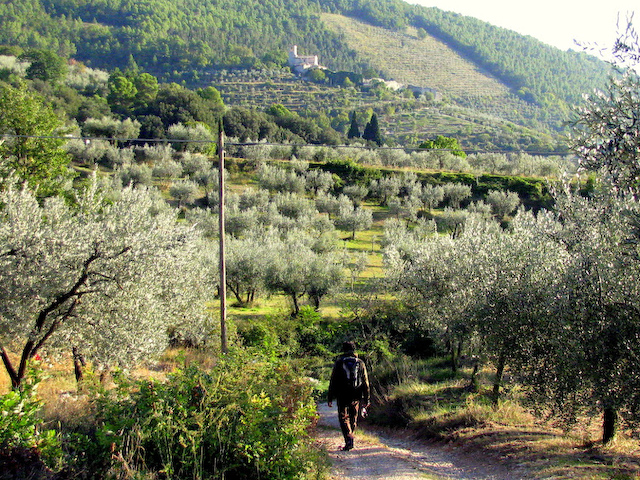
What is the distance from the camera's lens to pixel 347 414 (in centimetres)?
882

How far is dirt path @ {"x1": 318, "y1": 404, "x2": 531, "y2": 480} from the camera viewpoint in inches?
308

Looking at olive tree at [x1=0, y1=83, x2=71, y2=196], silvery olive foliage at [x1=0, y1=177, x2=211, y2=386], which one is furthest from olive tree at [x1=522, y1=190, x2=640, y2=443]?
olive tree at [x1=0, y1=83, x2=71, y2=196]

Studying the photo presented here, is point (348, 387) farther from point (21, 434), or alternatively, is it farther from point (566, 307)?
point (21, 434)

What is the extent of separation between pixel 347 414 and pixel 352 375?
0.74 m

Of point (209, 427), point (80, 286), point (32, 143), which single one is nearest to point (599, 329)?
point (209, 427)

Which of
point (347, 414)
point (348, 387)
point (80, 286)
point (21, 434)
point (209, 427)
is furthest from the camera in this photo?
point (80, 286)

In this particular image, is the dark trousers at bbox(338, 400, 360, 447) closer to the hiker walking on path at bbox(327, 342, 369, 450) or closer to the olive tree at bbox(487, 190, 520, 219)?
the hiker walking on path at bbox(327, 342, 369, 450)

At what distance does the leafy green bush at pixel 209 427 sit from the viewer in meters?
5.71

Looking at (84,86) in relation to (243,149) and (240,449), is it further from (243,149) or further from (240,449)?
(240,449)

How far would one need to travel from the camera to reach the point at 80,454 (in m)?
5.81

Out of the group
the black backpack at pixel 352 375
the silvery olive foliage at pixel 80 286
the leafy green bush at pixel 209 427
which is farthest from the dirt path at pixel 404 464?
the silvery olive foliage at pixel 80 286

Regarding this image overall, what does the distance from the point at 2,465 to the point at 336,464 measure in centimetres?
475

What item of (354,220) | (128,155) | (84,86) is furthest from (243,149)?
(84,86)

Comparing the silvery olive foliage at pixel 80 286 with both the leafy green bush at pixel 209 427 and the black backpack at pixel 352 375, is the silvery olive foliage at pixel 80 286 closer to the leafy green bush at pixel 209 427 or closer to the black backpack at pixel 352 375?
the leafy green bush at pixel 209 427
